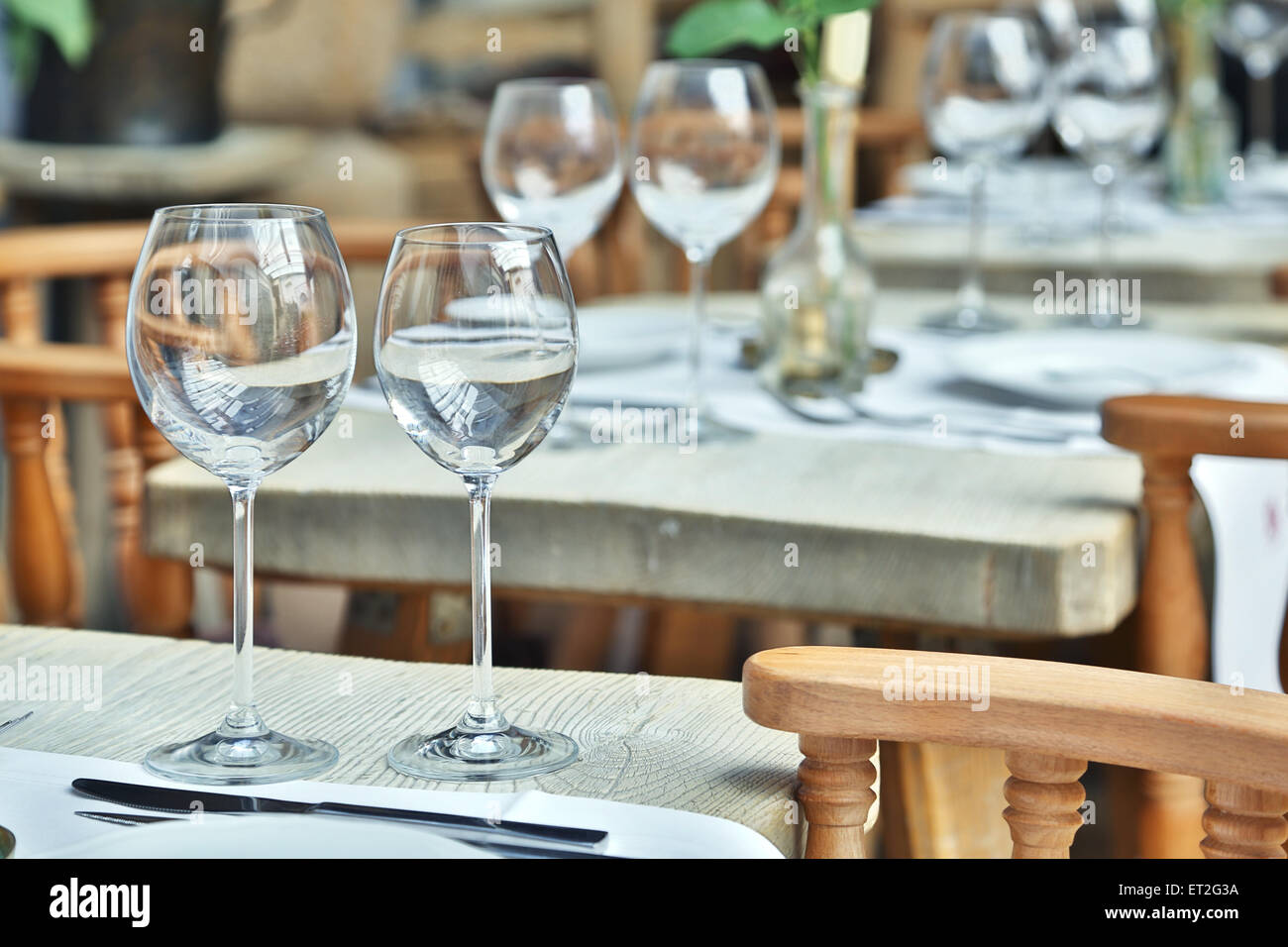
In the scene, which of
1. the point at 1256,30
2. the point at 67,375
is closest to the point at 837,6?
the point at 67,375

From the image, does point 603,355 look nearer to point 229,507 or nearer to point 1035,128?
point 229,507

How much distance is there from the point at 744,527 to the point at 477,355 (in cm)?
37

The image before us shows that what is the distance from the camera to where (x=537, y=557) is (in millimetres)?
966

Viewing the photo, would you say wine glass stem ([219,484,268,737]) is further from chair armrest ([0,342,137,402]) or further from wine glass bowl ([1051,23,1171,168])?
wine glass bowl ([1051,23,1171,168])

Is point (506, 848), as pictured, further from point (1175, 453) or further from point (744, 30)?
point (744, 30)

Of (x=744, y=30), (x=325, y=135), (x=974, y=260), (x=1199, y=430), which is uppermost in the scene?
(x=325, y=135)

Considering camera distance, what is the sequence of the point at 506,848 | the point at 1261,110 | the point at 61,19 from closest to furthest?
the point at 506,848 < the point at 61,19 < the point at 1261,110

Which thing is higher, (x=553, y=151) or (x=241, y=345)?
(x=553, y=151)

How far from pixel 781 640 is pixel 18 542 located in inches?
47.1

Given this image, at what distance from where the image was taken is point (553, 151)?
1.15 meters

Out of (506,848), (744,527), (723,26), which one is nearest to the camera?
(506,848)

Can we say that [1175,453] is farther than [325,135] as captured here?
No
